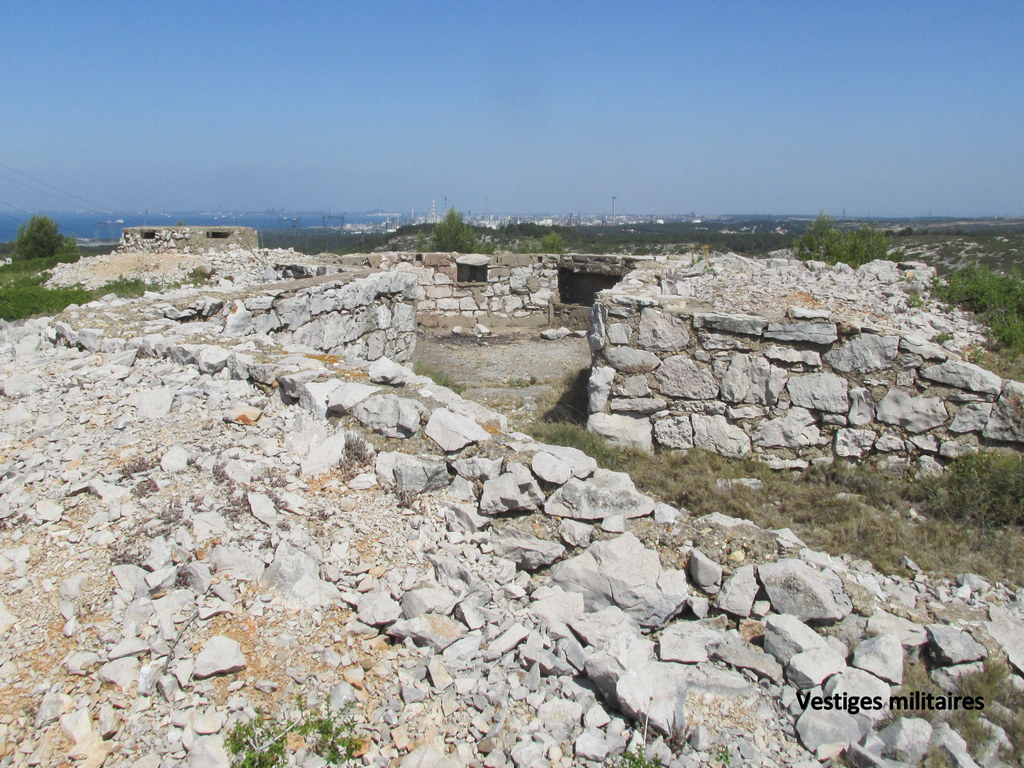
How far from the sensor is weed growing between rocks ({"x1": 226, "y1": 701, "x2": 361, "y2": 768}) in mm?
2254

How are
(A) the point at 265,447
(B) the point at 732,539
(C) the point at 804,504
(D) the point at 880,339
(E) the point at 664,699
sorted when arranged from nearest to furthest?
(E) the point at 664,699 → (B) the point at 732,539 → (A) the point at 265,447 → (C) the point at 804,504 → (D) the point at 880,339

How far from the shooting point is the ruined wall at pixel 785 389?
5.30 meters

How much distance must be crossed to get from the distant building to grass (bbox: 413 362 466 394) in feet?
23.3

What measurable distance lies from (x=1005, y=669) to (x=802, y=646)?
1.02 m

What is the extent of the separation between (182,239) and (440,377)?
8.73 m

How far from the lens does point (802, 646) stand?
2.94 meters

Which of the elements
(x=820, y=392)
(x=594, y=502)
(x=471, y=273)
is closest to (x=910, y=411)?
(x=820, y=392)

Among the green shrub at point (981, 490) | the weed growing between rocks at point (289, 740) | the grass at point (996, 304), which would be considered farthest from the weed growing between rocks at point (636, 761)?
the grass at point (996, 304)

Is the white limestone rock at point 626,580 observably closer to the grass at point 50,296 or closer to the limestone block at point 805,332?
the limestone block at point 805,332

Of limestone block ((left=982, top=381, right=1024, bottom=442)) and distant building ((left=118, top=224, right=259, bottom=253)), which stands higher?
distant building ((left=118, top=224, right=259, bottom=253))

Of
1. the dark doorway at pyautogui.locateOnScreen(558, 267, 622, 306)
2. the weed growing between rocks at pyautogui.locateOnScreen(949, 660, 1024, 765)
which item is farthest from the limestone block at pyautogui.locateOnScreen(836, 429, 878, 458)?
the dark doorway at pyautogui.locateOnScreen(558, 267, 622, 306)

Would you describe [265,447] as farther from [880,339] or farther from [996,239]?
[996,239]

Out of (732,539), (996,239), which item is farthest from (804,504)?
(996,239)

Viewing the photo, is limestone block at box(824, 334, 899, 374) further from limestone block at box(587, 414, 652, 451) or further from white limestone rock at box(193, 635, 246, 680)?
white limestone rock at box(193, 635, 246, 680)
